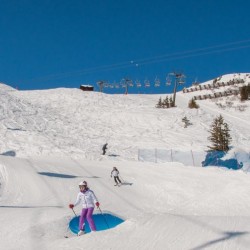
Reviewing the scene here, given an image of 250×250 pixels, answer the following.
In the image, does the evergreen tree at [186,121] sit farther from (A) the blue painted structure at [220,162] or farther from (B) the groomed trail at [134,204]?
(A) the blue painted structure at [220,162]

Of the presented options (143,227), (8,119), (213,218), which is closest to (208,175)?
(213,218)

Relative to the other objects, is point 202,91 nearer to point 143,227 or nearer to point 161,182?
point 161,182

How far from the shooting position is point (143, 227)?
31.3 feet

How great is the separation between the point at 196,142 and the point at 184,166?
1570 centimetres

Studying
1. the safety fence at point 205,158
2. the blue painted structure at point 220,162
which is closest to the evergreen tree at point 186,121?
the safety fence at point 205,158

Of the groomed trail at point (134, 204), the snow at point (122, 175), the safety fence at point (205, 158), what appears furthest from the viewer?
the safety fence at point (205, 158)

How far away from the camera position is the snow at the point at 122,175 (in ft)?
30.6

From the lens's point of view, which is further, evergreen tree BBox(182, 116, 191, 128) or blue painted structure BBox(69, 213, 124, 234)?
evergreen tree BBox(182, 116, 191, 128)

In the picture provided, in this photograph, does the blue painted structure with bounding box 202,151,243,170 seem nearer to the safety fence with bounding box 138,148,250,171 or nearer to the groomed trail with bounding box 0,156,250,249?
the safety fence with bounding box 138,148,250,171

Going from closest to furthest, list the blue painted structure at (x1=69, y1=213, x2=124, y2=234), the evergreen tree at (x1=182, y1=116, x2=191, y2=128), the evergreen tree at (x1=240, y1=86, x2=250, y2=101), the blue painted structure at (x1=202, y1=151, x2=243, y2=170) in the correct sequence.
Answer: the blue painted structure at (x1=69, y1=213, x2=124, y2=234)
the blue painted structure at (x1=202, y1=151, x2=243, y2=170)
the evergreen tree at (x1=182, y1=116, x2=191, y2=128)
the evergreen tree at (x1=240, y1=86, x2=250, y2=101)

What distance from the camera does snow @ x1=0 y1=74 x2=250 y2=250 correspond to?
9.31m

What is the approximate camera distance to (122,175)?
84.6 ft

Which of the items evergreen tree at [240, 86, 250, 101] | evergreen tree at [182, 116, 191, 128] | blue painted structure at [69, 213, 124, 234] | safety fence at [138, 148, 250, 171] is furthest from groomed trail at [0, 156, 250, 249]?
evergreen tree at [240, 86, 250, 101]

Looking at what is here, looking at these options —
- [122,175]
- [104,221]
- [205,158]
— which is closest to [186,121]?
[205,158]
